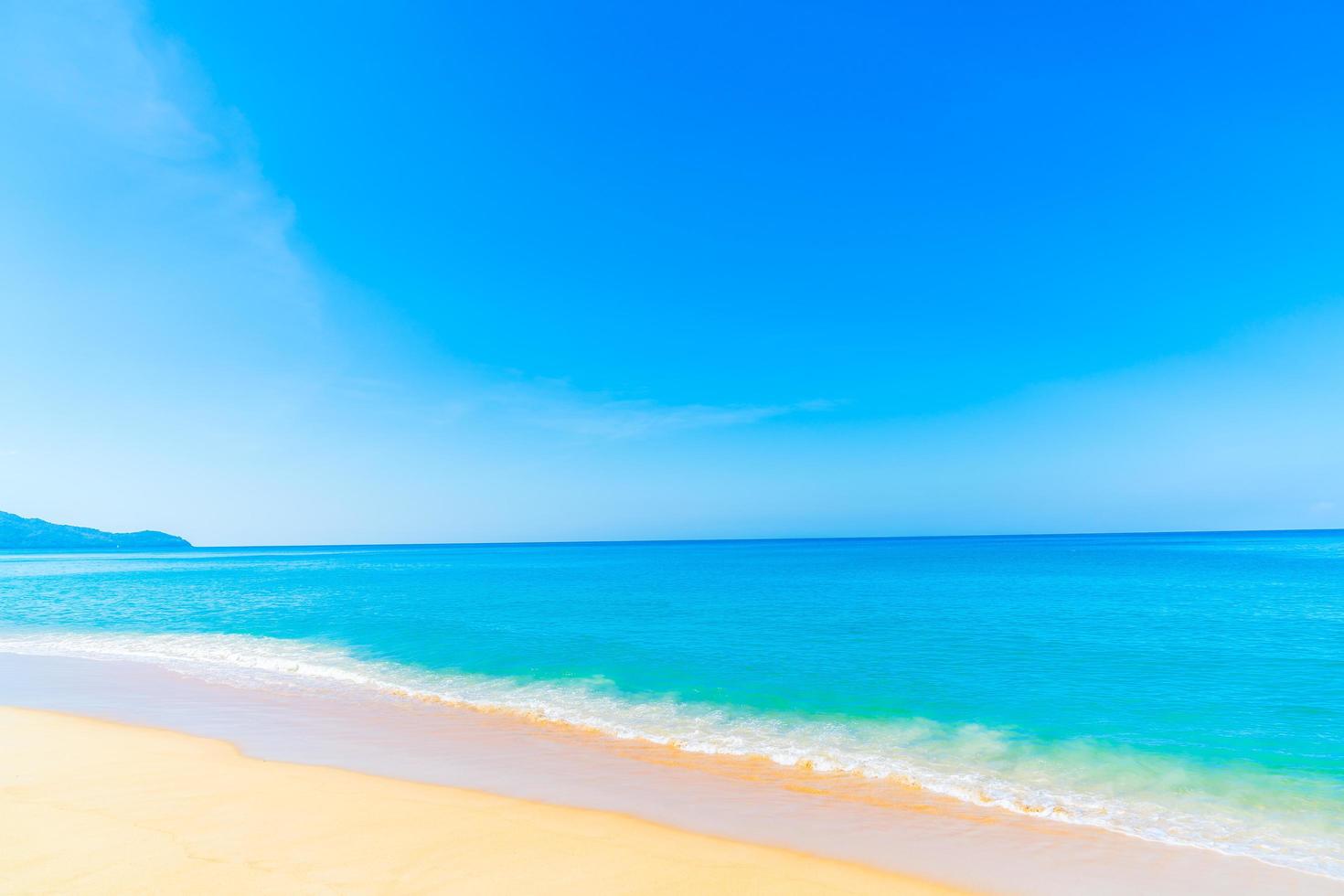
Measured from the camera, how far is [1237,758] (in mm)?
10570

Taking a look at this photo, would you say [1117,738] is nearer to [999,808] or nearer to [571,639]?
[999,808]

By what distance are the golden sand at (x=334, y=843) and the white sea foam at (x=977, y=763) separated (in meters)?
3.91

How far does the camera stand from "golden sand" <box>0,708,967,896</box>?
19.4 feet

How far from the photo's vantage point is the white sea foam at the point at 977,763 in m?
8.01

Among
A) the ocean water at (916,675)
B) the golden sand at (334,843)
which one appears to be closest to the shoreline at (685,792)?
the golden sand at (334,843)

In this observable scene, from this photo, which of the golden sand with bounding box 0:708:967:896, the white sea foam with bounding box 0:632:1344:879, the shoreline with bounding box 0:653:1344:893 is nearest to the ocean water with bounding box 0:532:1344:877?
the white sea foam with bounding box 0:632:1344:879

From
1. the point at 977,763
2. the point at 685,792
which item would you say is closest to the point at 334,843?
the point at 685,792

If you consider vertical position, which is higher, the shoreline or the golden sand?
the golden sand

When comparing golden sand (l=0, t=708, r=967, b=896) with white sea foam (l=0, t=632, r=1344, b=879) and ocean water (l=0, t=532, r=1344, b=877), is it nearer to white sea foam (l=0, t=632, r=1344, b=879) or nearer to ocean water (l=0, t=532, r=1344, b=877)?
white sea foam (l=0, t=632, r=1344, b=879)

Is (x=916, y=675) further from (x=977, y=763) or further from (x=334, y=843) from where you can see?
(x=334, y=843)

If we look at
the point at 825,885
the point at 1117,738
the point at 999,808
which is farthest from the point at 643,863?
the point at 1117,738

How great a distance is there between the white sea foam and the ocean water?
49mm

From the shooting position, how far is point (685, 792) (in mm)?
8984

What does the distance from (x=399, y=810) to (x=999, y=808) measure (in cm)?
843
